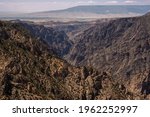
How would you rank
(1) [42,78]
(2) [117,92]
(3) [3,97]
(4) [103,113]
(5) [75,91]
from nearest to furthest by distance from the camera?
(4) [103,113] < (3) [3,97] < (1) [42,78] < (5) [75,91] < (2) [117,92]

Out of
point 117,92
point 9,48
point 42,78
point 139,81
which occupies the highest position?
point 9,48

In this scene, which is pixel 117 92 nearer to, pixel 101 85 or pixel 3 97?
pixel 101 85

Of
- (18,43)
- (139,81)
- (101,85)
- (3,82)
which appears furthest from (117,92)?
(139,81)

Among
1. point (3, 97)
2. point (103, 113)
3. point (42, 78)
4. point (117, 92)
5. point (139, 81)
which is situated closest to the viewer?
point (103, 113)

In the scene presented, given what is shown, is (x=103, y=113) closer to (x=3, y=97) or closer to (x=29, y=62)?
(x=3, y=97)

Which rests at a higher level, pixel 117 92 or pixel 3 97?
pixel 3 97

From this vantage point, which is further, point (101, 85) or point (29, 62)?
point (101, 85)

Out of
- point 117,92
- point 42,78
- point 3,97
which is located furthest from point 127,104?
point 117,92
